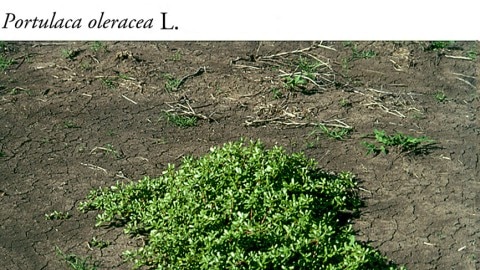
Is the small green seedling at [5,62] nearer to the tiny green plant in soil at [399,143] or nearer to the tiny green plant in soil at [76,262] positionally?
the tiny green plant in soil at [76,262]

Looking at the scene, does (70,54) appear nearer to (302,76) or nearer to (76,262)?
(302,76)

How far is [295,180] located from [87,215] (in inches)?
57.1

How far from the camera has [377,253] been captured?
16.1 feet

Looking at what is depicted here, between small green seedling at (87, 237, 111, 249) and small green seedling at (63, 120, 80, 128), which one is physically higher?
small green seedling at (63, 120, 80, 128)

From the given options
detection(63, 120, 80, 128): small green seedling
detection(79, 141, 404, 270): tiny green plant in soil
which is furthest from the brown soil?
detection(79, 141, 404, 270): tiny green plant in soil

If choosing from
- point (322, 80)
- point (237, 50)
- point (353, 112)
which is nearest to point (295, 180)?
point (353, 112)

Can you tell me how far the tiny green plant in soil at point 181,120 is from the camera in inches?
268

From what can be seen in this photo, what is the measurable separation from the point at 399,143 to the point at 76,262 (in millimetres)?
2676

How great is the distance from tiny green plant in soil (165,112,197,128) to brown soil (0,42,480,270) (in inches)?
2.1

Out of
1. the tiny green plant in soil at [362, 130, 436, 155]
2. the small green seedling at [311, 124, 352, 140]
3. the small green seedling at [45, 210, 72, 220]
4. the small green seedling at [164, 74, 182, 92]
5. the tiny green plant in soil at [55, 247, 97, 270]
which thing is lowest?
the tiny green plant in soil at [55, 247, 97, 270]

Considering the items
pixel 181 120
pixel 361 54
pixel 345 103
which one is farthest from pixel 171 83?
pixel 361 54

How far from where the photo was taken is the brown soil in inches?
217

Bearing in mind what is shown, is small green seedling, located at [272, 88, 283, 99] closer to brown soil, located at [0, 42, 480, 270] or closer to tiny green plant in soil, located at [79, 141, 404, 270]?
brown soil, located at [0, 42, 480, 270]

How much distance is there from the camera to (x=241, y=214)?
4.87 meters
